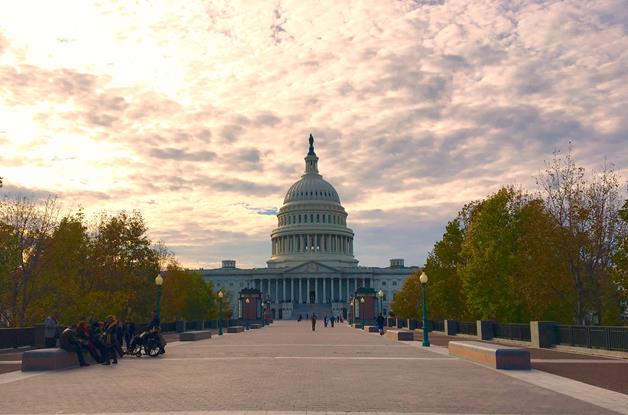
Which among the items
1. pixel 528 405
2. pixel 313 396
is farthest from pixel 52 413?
pixel 528 405

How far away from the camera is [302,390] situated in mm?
17062

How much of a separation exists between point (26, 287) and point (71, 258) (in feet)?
14.8

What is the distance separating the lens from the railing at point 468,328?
165ft

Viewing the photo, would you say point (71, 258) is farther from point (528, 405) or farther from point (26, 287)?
point (528, 405)

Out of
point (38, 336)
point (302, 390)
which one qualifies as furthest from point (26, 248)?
point (302, 390)

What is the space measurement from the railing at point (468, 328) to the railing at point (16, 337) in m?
31.0

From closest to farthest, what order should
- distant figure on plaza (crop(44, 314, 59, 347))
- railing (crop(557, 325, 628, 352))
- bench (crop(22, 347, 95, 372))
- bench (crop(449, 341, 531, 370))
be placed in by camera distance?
bench (crop(449, 341, 531, 370)) → bench (crop(22, 347, 95, 372)) → railing (crop(557, 325, 628, 352)) → distant figure on plaza (crop(44, 314, 59, 347))

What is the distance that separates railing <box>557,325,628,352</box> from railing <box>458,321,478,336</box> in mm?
14807

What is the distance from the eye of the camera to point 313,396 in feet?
52.3

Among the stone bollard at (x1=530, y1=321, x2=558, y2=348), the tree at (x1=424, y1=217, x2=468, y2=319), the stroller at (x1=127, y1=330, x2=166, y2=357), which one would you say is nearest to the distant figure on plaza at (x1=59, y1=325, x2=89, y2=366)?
the stroller at (x1=127, y1=330, x2=166, y2=357)

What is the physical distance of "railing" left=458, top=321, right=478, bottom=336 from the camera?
1986 inches

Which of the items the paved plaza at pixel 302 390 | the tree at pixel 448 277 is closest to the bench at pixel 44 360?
the paved plaza at pixel 302 390

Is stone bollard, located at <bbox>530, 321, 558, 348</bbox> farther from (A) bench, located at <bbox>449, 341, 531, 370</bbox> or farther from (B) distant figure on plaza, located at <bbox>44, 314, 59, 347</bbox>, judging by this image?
(B) distant figure on plaza, located at <bbox>44, 314, 59, 347</bbox>

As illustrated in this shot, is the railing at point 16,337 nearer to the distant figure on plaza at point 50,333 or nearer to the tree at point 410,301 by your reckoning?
the distant figure on plaza at point 50,333
